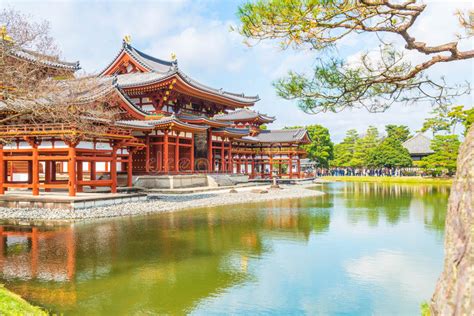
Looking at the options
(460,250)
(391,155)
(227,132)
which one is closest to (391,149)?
(391,155)

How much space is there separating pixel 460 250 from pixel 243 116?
138 feet

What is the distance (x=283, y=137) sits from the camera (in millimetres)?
42594

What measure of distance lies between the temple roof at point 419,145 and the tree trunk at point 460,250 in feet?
184

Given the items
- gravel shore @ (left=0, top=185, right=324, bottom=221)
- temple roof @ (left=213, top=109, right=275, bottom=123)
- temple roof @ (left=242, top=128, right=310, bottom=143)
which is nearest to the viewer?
gravel shore @ (left=0, top=185, right=324, bottom=221)

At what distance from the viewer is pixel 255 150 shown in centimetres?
4197

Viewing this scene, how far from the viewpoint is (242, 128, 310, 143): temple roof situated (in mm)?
41438

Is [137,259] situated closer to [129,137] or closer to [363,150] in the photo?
[129,137]

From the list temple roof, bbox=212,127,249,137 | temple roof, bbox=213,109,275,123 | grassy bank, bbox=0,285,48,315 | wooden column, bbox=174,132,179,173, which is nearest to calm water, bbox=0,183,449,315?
grassy bank, bbox=0,285,48,315

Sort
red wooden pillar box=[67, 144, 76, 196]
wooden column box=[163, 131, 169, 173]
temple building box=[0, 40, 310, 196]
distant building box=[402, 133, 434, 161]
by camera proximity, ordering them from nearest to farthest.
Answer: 1. red wooden pillar box=[67, 144, 76, 196]
2. temple building box=[0, 40, 310, 196]
3. wooden column box=[163, 131, 169, 173]
4. distant building box=[402, 133, 434, 161]

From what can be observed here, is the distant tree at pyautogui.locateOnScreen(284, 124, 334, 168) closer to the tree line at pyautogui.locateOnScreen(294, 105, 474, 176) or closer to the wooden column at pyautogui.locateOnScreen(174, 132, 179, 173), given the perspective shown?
the tree line at pyautogui.locateOnScreen(294, 105, 474, 176)

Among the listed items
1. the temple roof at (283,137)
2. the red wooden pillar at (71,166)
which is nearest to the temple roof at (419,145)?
the temple roof at (283,137)

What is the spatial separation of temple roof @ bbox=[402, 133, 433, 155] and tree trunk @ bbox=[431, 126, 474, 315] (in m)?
56.2

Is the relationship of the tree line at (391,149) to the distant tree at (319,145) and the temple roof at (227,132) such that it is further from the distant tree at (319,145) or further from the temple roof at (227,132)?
the temple roof at (227,132)

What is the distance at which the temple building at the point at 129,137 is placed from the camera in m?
17.1
